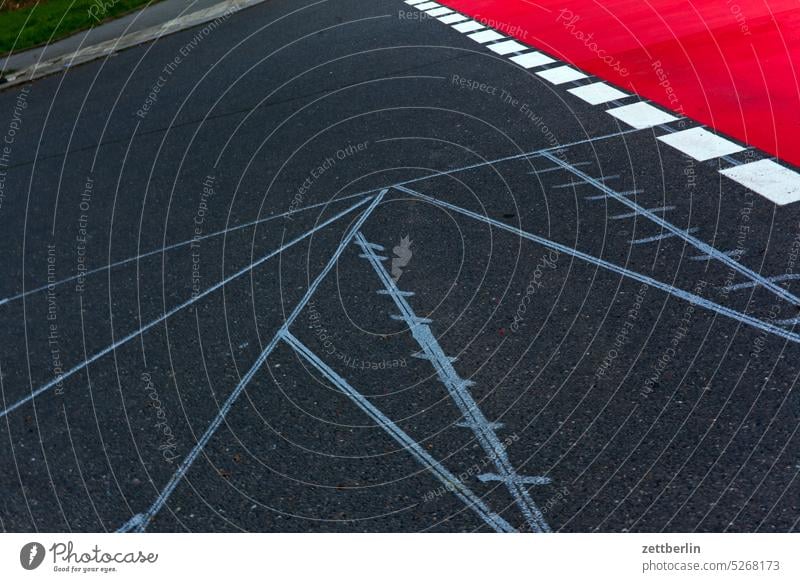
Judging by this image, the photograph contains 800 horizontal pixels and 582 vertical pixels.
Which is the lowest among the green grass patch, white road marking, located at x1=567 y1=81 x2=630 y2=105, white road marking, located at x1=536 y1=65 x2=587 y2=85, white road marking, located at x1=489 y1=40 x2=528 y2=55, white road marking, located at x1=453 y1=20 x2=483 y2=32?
the green grass patch

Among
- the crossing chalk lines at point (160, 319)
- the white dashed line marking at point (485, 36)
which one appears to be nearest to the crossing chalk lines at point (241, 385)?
the crossing chalk lines at point (160, 319)

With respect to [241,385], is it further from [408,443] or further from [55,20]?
[55,20]

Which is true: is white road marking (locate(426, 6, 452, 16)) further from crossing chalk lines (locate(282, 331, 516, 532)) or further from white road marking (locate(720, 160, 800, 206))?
crossing chalk lines (locate(282, 331, 516, 532))

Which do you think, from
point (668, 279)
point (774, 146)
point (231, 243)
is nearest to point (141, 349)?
point (231, 243)

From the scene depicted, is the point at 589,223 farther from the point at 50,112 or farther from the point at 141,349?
the point at 50,112

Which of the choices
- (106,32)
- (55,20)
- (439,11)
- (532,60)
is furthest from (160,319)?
(55,20)

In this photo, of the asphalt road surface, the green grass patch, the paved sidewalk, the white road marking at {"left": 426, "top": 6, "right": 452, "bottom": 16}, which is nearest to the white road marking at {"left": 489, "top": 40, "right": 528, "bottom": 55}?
the asphalt road surface
